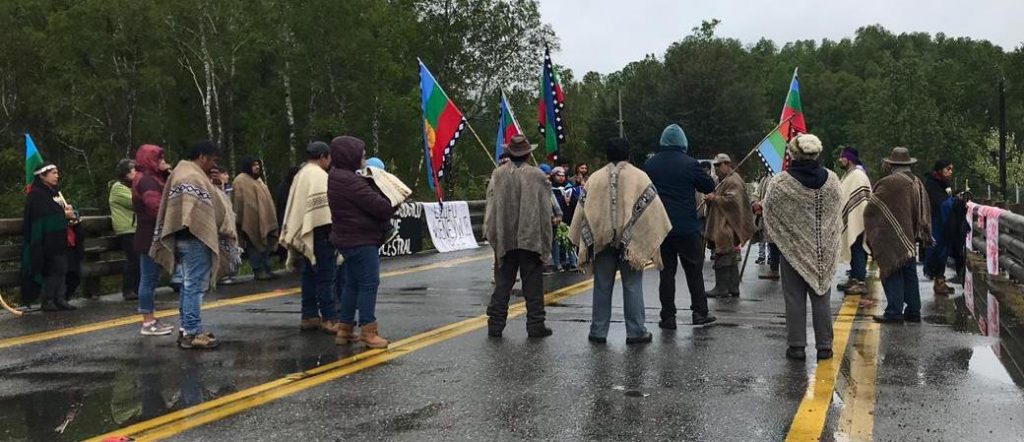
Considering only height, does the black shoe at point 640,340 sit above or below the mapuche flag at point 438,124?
below

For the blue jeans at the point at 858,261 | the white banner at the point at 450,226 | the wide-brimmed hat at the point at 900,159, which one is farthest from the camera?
the white banner at the point at 450,226

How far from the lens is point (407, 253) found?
20.6 m

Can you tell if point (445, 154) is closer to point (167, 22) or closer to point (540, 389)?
point (540, 389)

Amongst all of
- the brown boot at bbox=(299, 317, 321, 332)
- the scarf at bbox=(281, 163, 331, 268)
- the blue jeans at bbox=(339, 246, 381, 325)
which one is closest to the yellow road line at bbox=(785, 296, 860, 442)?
the blue jeans at bbox=(339, 246, 381, 325)

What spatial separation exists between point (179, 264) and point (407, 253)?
11816mm

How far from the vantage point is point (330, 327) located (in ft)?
31.0

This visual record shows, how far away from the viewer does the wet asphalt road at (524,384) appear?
5.87m

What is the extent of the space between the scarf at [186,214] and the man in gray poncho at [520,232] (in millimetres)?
2428

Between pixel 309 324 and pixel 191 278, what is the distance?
1.37m

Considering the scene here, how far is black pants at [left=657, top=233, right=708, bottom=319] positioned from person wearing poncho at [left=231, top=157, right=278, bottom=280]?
23.2 ft

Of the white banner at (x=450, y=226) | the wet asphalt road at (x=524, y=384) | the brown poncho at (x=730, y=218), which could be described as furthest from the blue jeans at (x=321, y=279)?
the white banner at (x=450, y=226)

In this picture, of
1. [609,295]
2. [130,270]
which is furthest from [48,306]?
[609,295]

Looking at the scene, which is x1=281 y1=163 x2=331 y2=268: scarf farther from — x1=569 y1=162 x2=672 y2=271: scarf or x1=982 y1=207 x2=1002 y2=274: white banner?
x1=982 y1=207 x2=1002 y2=274: white banner

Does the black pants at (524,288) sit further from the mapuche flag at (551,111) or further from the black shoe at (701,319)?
the mapuche flag at (551,111)
